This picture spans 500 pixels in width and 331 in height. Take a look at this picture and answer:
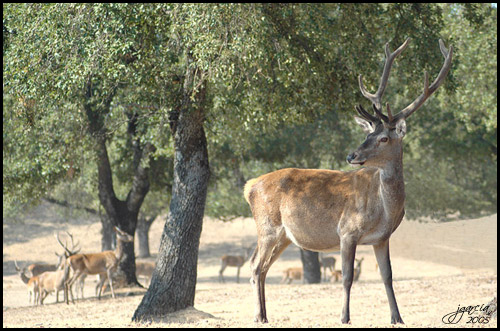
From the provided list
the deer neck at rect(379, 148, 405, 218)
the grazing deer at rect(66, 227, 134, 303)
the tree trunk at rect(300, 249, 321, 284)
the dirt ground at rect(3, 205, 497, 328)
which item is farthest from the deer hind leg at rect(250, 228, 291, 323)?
the tree trunk at rect(300, 249, 321, 284)

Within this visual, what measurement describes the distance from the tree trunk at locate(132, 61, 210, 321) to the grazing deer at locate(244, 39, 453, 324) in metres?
2.66

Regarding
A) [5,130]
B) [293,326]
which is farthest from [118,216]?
[293,326]

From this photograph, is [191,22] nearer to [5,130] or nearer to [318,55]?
[318,55]

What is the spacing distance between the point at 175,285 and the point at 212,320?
995mm

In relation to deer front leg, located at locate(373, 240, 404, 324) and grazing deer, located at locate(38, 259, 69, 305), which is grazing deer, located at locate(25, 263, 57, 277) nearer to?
grazing deer, located at locate(38, 259, 69, 305)

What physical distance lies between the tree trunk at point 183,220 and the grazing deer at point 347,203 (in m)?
2.66

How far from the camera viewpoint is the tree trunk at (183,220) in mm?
11148

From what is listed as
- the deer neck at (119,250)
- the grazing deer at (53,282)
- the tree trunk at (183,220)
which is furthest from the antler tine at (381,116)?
the grazing deer at (53,282)

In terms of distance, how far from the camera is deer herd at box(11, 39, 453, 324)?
24.6ft

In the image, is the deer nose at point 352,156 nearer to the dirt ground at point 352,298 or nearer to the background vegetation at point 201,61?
the dirt ground at point 352,298

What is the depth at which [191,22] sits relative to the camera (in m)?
9.73

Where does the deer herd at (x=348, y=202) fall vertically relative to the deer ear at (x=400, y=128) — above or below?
below

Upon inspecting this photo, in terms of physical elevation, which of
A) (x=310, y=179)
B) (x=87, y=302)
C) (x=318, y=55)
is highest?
(x=318, y=55)

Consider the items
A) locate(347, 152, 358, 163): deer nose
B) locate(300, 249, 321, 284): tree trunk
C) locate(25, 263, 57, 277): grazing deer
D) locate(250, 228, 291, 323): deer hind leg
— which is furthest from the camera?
locate(25, 263, 57, 277): grazing deer
